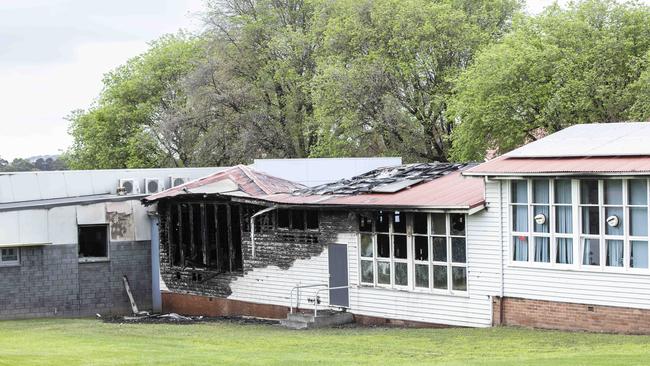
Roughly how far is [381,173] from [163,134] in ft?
109

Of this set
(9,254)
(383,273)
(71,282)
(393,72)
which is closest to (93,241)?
(71,282)

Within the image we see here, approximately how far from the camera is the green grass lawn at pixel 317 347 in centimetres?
1856

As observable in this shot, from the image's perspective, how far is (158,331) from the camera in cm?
2745

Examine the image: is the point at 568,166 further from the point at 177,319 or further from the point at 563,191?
the point at 177,319

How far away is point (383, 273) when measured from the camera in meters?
27.8

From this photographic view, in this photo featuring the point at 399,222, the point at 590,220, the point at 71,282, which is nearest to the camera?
the point at 590,220

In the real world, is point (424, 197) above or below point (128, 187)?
below

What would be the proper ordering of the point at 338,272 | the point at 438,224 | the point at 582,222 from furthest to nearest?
the point at 338,272 → the point at 438,224 → the point at 582,222

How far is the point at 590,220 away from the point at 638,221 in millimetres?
1106

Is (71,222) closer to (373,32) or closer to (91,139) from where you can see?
(373,32)

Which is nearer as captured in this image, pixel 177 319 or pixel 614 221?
pixel 614 221

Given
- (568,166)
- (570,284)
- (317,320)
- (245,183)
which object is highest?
(568,166)

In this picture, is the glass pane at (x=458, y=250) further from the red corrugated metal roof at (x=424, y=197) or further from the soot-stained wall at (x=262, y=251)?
the soot-stained wall at (x=262, y=251)

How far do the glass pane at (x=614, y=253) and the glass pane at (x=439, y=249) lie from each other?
4580mm
